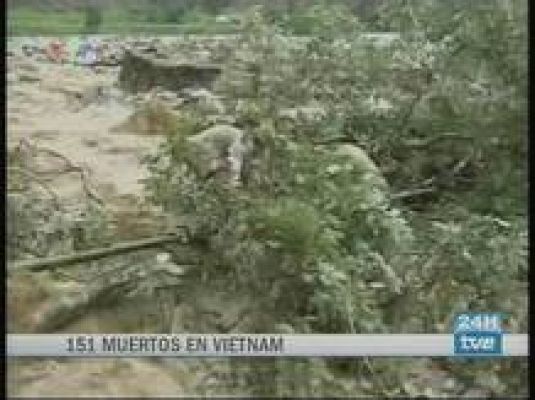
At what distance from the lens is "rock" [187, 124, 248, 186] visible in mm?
3334

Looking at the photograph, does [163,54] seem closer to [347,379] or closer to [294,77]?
[294,77]

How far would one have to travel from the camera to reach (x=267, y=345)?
3.22 meters

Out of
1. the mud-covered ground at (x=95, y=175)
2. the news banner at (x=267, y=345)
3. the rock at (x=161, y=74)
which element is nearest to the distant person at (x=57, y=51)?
the mud-covered ground at (x=95, y=175)

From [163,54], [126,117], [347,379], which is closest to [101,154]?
[126,117]

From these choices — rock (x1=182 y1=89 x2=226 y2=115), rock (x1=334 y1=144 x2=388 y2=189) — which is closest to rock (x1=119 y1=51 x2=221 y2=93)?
rock (x1=182 y1=89 x2=226 y2=115)

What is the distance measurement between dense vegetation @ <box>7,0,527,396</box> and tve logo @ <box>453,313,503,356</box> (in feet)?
0.11

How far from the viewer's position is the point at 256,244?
10.7ft

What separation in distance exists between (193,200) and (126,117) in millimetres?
315

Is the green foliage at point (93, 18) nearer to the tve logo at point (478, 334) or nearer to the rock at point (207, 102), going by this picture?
the rock at point (207, 102)

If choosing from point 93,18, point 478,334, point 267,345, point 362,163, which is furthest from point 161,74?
point 478,334

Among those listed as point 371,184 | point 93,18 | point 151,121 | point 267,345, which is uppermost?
point 93,18

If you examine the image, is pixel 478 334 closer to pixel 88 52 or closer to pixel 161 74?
pixel 161 74

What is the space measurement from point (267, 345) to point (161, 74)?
33.5 inches

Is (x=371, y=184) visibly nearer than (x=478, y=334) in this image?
No
